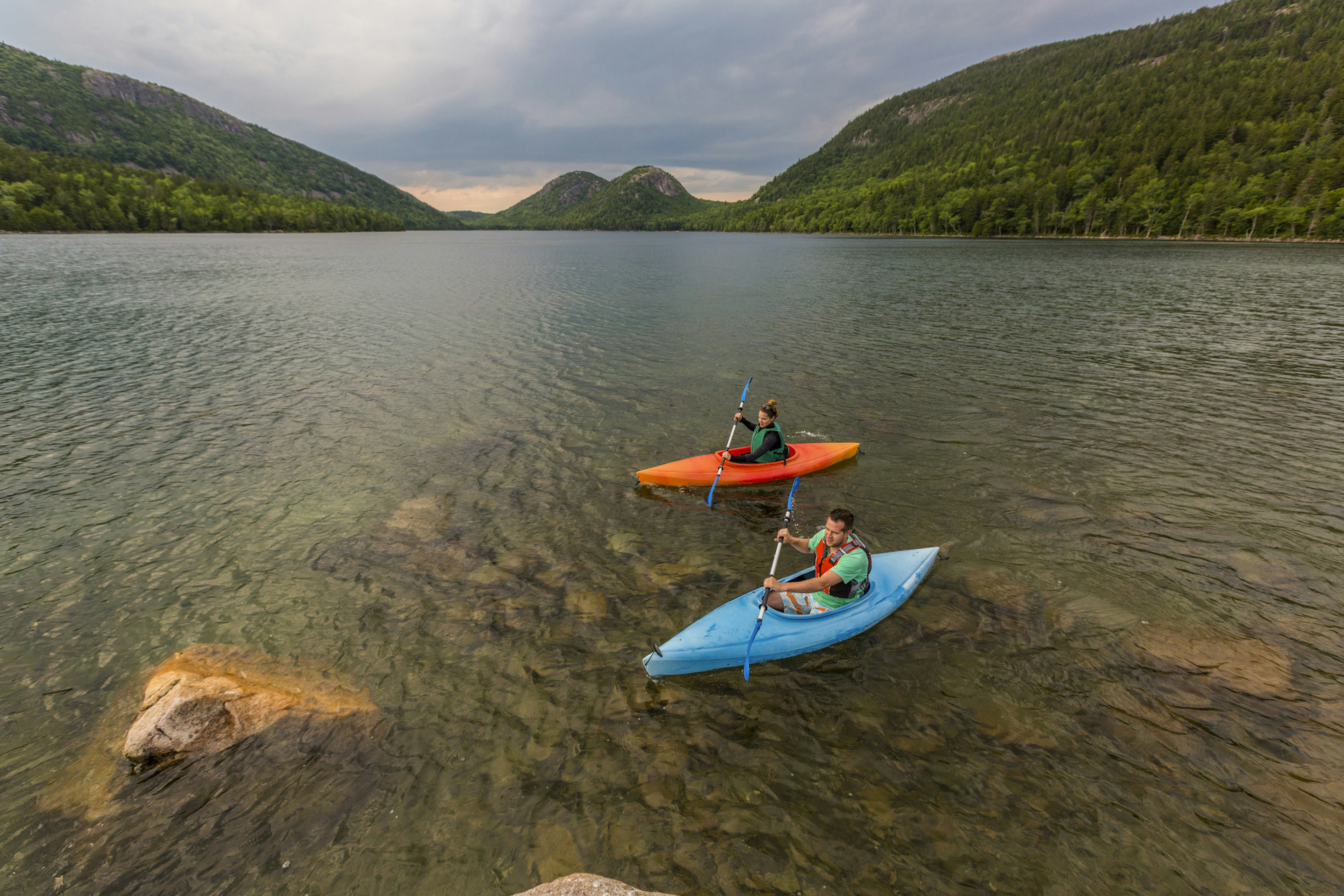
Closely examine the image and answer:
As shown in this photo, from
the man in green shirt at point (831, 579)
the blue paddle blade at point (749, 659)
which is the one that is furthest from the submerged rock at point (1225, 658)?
the blue paddle blade at point (749, 659)

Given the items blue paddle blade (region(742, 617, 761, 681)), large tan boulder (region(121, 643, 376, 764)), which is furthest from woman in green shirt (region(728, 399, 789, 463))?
large tan boulder (region(121, 643, 376, 764))

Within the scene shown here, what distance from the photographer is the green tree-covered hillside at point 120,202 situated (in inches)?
4503

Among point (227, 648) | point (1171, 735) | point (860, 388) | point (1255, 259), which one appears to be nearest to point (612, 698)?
point (227, 648)

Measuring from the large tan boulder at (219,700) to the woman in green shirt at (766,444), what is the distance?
10146mm

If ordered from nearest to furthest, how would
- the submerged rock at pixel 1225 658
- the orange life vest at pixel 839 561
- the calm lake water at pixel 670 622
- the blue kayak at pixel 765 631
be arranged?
the calm lake water at pixel 670 622 → the submerged rock at pixel 1225 658 → the blue kayak at pixel 765 631 → the orange life vest at pixel 839 561

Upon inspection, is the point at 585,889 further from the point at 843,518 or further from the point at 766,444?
the point at 766,444

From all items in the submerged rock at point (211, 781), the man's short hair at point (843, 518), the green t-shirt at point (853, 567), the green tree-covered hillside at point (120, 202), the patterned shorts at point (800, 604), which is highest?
the green tree-covered hillside at point (120, 202)

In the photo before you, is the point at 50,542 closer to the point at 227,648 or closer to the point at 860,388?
the point at 227,648

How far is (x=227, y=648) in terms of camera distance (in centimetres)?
867

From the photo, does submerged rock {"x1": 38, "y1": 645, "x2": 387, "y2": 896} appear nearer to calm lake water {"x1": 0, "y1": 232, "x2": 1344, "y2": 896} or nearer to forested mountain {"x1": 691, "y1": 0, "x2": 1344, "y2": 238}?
calm lake water {"x1": 0, "y1": 232, "x2": 1344, "y2": 896}

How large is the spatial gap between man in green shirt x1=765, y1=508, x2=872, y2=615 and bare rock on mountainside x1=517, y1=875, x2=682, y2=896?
14.6 feet

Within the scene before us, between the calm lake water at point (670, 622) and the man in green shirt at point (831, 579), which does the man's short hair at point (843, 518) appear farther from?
the calm lake water at point (670, 622)

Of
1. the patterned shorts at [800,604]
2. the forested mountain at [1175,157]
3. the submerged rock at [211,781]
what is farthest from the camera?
the forested mountain at [1175,157]

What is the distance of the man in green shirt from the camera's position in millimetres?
8773
